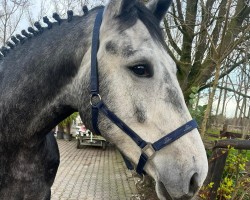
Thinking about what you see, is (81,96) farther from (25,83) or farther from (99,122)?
(25,83)

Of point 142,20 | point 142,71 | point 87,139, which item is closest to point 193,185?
point 142,71

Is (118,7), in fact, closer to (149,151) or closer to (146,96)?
(146,96)

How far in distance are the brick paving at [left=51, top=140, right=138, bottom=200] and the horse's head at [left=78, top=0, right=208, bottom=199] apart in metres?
5.31

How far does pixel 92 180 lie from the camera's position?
27.1 feet

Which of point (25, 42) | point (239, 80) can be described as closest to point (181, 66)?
point (239, 80)

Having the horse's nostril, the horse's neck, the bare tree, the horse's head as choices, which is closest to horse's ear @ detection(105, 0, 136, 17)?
the horse's head

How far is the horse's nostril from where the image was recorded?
1.48 metres

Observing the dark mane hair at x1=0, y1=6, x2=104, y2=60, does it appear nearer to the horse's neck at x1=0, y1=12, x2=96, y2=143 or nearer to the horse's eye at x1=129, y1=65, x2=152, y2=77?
the horse's neck at x1=0, y1=12, x2=96, y2=143

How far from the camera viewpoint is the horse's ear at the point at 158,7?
6.42 ft

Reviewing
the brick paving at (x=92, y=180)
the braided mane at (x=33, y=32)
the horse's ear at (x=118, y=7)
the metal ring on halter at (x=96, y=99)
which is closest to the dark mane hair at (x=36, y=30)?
the braided mane at (x=33, y=32)

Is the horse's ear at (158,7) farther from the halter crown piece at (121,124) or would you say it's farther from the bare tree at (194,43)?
the bare tree at (194,43)

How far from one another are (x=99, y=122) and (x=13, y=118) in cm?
72

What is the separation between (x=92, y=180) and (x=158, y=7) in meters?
6.95

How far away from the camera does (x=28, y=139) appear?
2.12 meters
